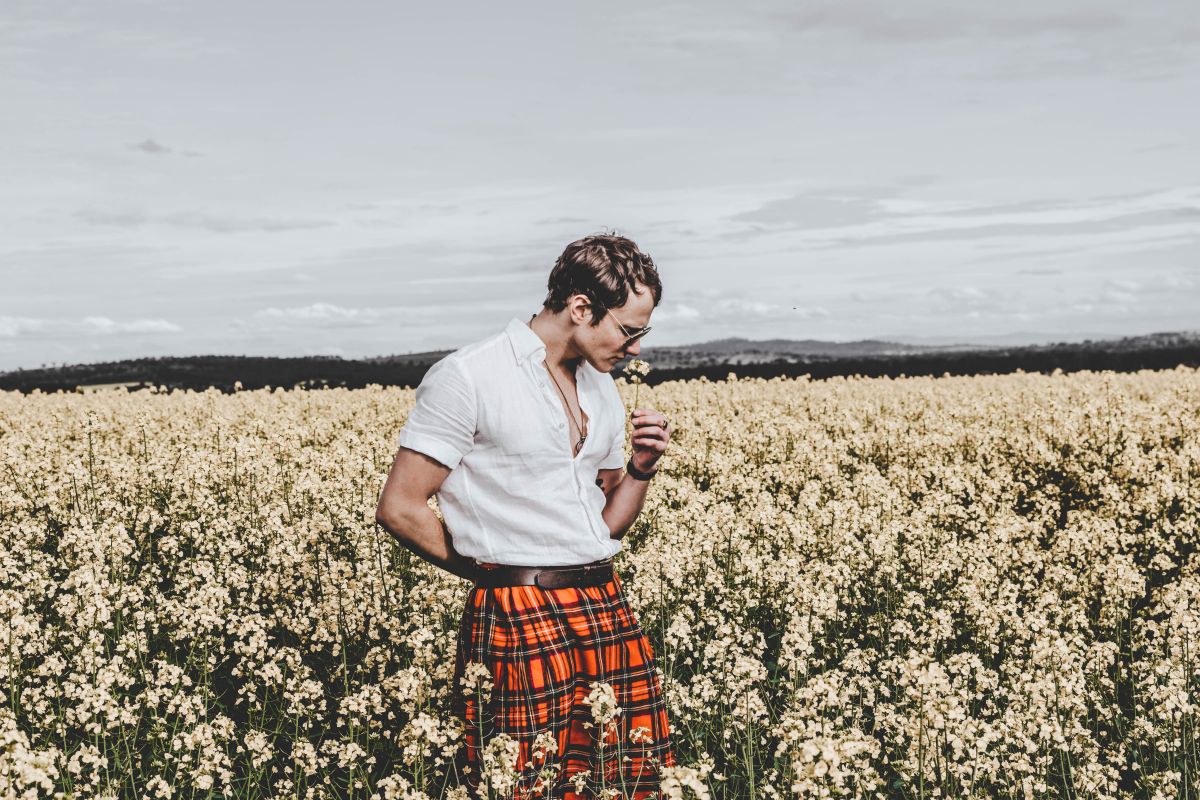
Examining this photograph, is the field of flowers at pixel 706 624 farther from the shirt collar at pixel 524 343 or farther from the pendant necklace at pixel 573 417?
the shirt collar at pixel 524 343

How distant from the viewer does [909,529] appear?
9.38 meters

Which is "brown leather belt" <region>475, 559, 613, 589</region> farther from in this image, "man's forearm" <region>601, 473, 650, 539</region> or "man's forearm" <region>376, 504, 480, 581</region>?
"man's forearm" <region>601, 473, 650, 539</region>

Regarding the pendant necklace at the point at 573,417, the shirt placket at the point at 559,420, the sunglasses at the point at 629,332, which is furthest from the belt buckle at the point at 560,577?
the sunglasses at the point at 629,332

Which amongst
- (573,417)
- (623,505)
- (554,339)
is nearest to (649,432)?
(573,417)

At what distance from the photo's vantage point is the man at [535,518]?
10.8ft

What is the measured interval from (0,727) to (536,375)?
2.79 meters

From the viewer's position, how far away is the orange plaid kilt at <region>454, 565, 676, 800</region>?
3.36 meters

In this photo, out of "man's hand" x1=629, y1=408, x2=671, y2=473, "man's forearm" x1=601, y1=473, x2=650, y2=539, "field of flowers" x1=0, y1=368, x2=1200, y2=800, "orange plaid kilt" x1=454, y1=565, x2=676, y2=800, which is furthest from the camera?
"field of flowers" x1=0, y1=368, x2=1200, y2=800

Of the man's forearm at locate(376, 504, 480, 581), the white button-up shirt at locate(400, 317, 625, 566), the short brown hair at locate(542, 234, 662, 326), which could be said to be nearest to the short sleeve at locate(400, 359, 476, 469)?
the white button-up shirt at locate(400, 317, 625, 566)

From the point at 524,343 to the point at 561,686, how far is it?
1216 mm

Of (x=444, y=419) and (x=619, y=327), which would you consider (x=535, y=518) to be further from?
(x=619, y=327)

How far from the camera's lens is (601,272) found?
329 cm

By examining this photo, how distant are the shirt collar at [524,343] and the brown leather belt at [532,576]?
72 cm

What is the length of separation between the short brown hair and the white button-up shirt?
0.71 ft
